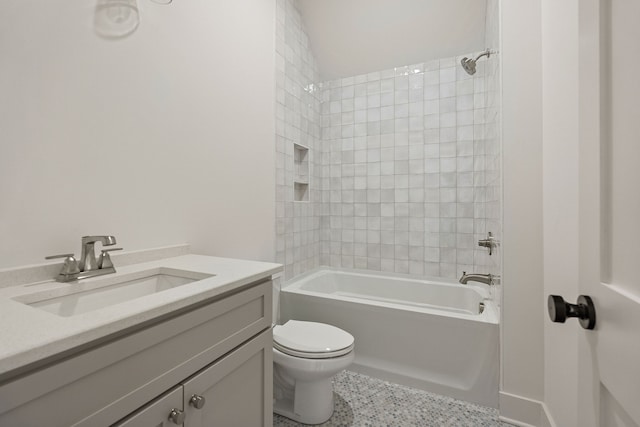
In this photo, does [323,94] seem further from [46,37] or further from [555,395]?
[555,395]

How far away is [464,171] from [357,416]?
1.97 meters

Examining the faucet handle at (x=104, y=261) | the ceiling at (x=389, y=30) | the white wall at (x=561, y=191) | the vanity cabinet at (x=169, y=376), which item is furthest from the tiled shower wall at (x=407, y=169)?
the faucet handle at (x=104, y=261)

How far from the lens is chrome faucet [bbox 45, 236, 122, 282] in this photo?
0.93 metres

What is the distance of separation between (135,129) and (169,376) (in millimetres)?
1000

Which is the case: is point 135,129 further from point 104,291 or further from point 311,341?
point 311,341

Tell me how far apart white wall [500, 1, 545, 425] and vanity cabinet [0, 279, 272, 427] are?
1267 millimetres

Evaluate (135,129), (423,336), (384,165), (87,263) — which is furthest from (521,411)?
(135,129)

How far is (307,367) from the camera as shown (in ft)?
4.66

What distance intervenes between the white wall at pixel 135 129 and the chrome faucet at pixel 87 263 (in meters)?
0.09

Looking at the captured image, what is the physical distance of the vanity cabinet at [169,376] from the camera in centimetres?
50

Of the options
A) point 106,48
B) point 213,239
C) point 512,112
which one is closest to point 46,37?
point 106,48

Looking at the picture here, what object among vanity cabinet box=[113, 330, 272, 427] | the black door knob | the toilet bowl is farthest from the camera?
the toilet bowl

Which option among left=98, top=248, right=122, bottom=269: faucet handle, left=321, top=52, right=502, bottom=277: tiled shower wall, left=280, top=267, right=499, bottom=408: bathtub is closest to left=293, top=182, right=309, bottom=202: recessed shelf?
left=321, top=52, right=502, bottom=277: tiled shower wall

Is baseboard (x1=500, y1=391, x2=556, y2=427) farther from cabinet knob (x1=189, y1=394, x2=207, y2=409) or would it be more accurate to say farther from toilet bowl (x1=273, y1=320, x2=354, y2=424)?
cabinet knob (x1=189, y1=394, x2=207, y2=409)
